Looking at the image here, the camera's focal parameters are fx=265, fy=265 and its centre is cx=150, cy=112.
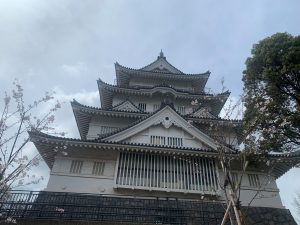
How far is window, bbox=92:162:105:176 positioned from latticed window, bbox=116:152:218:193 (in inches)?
40.3

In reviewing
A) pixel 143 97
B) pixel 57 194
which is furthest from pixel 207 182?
pixel 143 97

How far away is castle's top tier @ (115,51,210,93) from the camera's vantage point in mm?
23469

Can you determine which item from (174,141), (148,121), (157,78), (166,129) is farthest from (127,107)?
(174,141)

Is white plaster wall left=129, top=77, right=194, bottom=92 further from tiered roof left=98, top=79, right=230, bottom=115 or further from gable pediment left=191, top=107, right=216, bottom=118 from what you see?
gable pediment left=191, top=107, right=216, bottom=118

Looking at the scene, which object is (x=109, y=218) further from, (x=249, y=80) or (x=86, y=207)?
(x=249, y=80)

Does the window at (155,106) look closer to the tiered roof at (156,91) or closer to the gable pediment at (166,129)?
the tiered roof at (156,91)

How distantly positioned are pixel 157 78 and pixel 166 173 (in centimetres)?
1112

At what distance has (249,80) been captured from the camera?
50.9 ft

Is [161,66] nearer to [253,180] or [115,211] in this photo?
[253,180]

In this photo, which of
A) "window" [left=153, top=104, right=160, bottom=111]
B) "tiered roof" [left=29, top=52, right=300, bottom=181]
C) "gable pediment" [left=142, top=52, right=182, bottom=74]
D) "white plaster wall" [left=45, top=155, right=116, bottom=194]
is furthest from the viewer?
"gable pediment" [left=142, top=52, right=182, bottom=74]

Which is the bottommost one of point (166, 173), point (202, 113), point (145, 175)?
point (145, 175)

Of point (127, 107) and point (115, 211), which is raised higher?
point (127, 107)

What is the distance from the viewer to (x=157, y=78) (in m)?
23.8

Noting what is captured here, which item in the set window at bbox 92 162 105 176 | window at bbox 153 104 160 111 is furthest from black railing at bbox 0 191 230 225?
window at bbox 153 104 160 111
